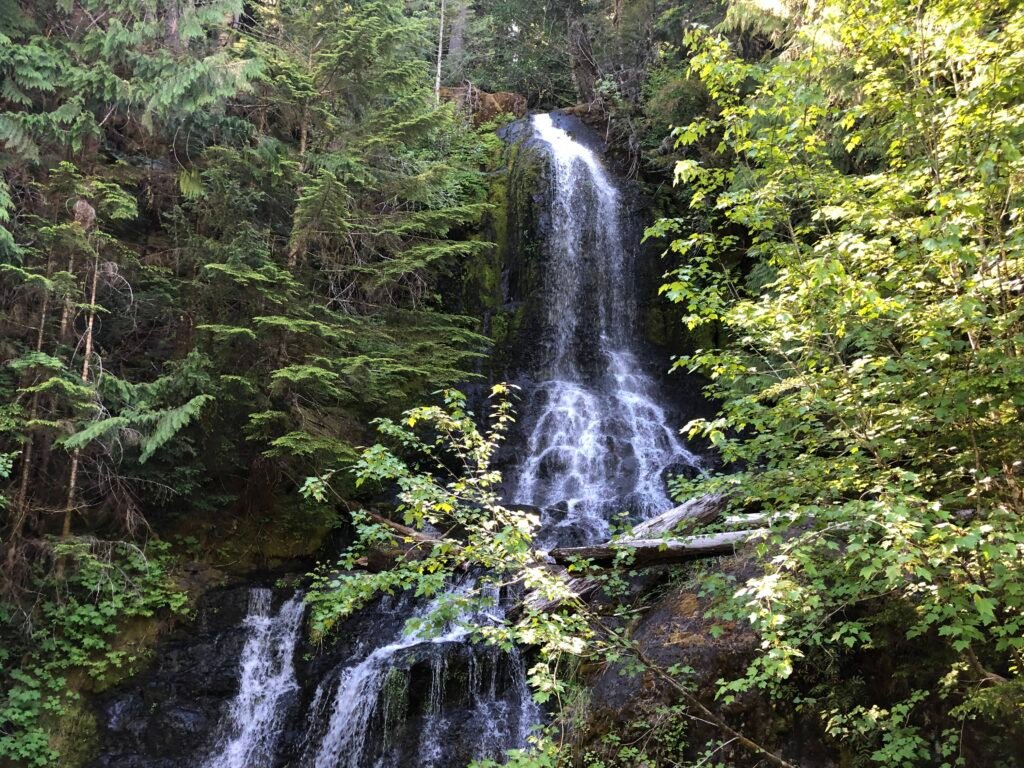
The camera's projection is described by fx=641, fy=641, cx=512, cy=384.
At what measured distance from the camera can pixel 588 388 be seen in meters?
14.6

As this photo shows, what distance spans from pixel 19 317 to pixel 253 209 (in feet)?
11.0

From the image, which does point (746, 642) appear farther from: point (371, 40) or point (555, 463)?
point (371, 40)

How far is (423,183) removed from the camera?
10.7 meters

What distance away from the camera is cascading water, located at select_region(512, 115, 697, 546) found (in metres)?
11.6

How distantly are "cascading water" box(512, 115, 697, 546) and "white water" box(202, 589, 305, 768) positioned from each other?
399cm

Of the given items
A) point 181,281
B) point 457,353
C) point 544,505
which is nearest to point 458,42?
point 457,353

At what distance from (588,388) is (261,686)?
904 cm

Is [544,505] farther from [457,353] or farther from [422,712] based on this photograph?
[422,712]

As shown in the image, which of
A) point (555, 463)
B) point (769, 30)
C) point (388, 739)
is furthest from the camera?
point (555, 463)

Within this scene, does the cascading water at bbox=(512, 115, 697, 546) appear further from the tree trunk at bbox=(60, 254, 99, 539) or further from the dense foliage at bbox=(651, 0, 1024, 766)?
the tree trunk at bbox=(60, 254, 99, 539)

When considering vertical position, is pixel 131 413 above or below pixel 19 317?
below

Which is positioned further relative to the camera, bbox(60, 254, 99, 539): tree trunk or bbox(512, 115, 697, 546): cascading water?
bbox(512, 115, 697, 546): cascading water

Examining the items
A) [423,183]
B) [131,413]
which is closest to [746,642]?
[131,413]

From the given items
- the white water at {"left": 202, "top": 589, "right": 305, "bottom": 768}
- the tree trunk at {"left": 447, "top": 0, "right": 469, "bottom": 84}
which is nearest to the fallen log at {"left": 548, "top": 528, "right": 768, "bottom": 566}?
the white water at {"left": 202, "top": 589, "right": 305, "bottom": 768}
